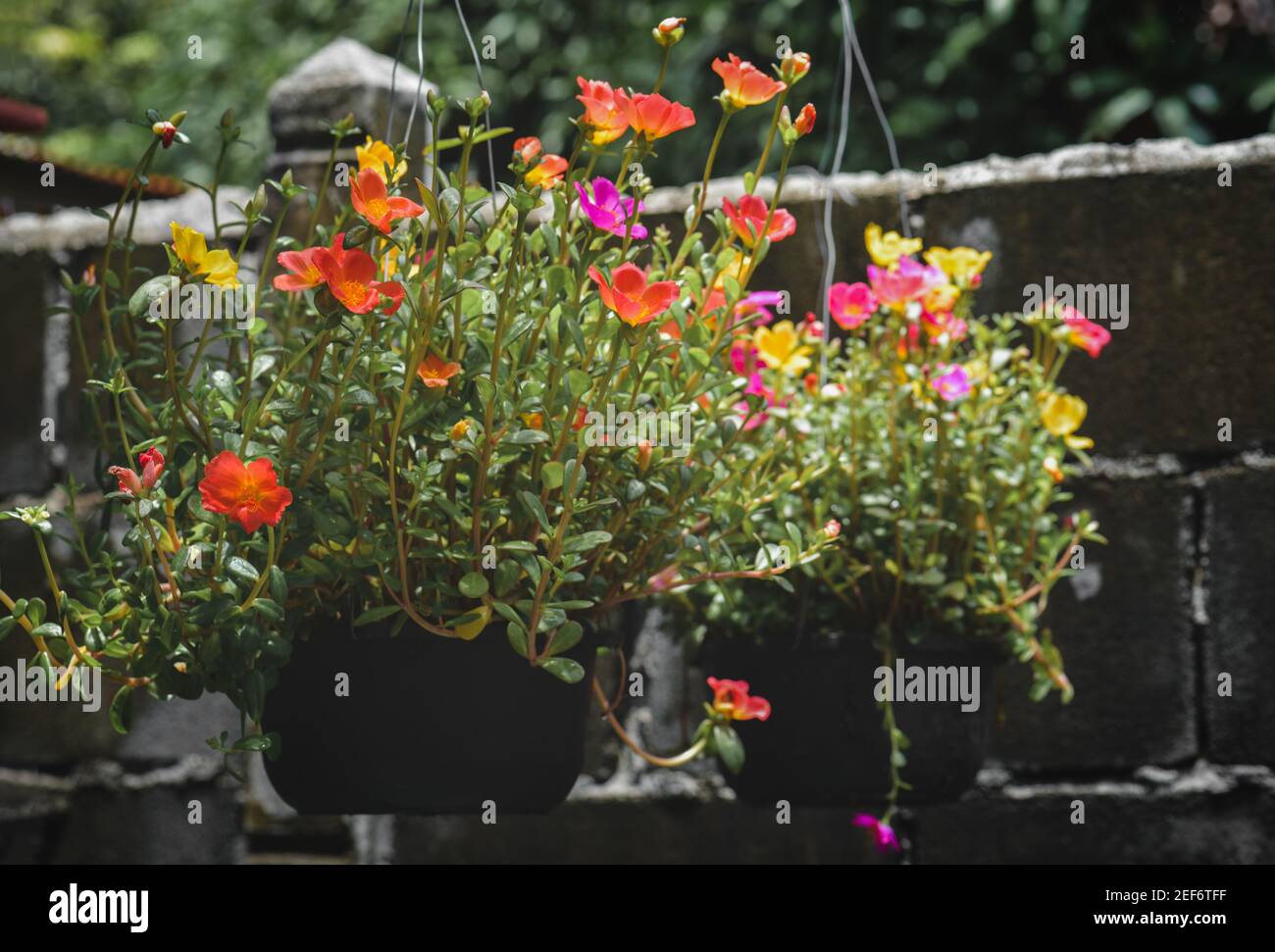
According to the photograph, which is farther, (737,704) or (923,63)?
(923,63)

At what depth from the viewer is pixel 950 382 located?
1.43 metres

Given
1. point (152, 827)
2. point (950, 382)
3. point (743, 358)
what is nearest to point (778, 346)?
point (743, 358)

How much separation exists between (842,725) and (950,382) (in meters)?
0.39

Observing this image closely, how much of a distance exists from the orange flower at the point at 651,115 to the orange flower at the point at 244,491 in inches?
15.1

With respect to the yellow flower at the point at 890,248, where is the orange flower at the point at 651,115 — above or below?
below

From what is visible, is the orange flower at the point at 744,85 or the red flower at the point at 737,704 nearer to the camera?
the orange flower at the point at 744,85

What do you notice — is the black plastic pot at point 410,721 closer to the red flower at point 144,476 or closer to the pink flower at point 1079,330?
the red flower at point 144,476

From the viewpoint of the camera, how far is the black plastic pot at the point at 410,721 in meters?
1.11

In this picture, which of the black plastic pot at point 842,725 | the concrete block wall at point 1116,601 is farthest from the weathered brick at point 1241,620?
the black plastic pot at point 842,725

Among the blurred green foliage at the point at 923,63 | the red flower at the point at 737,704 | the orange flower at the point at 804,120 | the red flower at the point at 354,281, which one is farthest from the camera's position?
the blurred green foliage at the point at 923,63

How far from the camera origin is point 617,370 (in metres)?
1.15

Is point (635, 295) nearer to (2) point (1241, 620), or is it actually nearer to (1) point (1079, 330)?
(1) point (1079, 330)

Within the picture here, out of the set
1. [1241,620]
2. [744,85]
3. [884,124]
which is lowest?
[1241,620]
